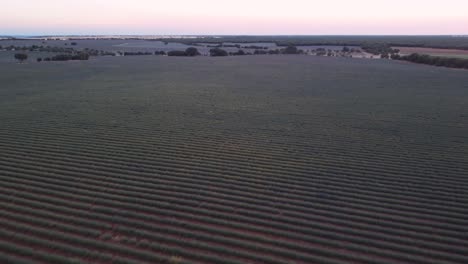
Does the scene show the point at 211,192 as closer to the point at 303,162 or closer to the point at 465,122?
the point at 303,162

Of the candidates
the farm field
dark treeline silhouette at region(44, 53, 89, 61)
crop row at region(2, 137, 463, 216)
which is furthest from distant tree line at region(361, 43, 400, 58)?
crop row at region(2, 137, 463, 216)

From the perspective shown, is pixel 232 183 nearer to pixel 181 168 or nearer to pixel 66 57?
pixel 181 168

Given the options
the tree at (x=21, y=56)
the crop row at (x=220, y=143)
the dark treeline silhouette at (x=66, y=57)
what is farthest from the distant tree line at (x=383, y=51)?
the tree at (x=21, y=56)

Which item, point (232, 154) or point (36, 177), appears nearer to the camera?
point (36, 177)

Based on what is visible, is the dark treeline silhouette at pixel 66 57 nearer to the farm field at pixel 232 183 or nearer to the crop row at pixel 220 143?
the farm field at pixel 232 183

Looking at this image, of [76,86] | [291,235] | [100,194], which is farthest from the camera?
[76,86]

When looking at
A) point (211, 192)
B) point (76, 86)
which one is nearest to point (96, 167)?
point (211, 192)

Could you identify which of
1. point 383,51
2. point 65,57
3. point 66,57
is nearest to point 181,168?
point 65,57

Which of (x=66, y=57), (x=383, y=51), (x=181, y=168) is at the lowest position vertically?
(x=181, y=168)
